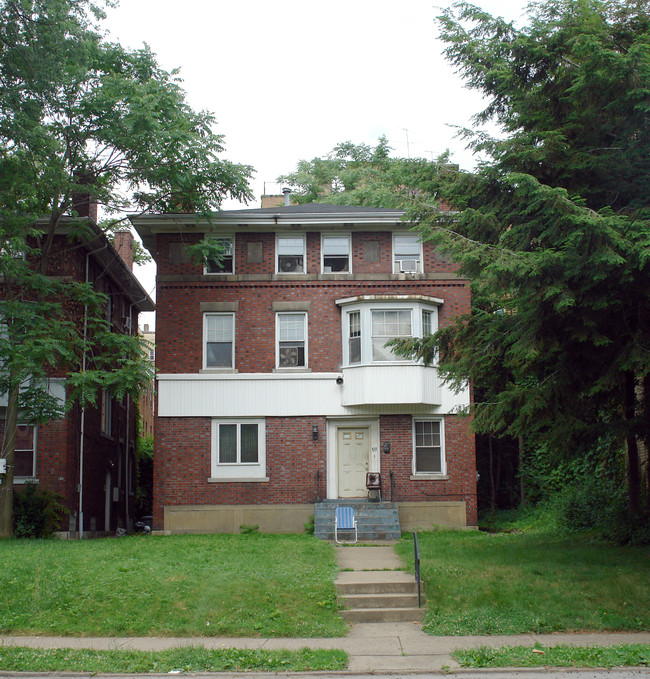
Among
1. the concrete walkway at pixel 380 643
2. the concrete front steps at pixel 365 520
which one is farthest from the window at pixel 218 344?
the concrete walkway at pixel 380 643

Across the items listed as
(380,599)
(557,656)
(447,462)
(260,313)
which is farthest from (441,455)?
(557,656)

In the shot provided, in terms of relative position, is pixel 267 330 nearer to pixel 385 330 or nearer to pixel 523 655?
pixel 385 330

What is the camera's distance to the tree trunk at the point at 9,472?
64.8ft

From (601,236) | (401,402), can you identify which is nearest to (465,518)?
(401,402)

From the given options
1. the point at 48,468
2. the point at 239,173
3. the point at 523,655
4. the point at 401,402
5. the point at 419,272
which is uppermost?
the point at 239,173

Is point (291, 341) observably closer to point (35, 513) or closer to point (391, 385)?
point (391, 385)

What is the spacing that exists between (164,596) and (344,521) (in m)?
9.19

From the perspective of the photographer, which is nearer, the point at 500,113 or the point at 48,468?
the point at 500,113

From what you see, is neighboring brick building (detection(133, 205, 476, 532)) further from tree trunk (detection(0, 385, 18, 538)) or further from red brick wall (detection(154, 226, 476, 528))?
tree trunk (detection(0, 385, 18, 538))

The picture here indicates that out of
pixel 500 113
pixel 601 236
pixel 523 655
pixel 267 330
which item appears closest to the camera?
pixel 523 655

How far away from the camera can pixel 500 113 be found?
14984 mm

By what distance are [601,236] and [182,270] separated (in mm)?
14878

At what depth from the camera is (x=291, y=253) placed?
78.8 ft

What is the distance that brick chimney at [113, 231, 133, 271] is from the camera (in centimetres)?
3091
